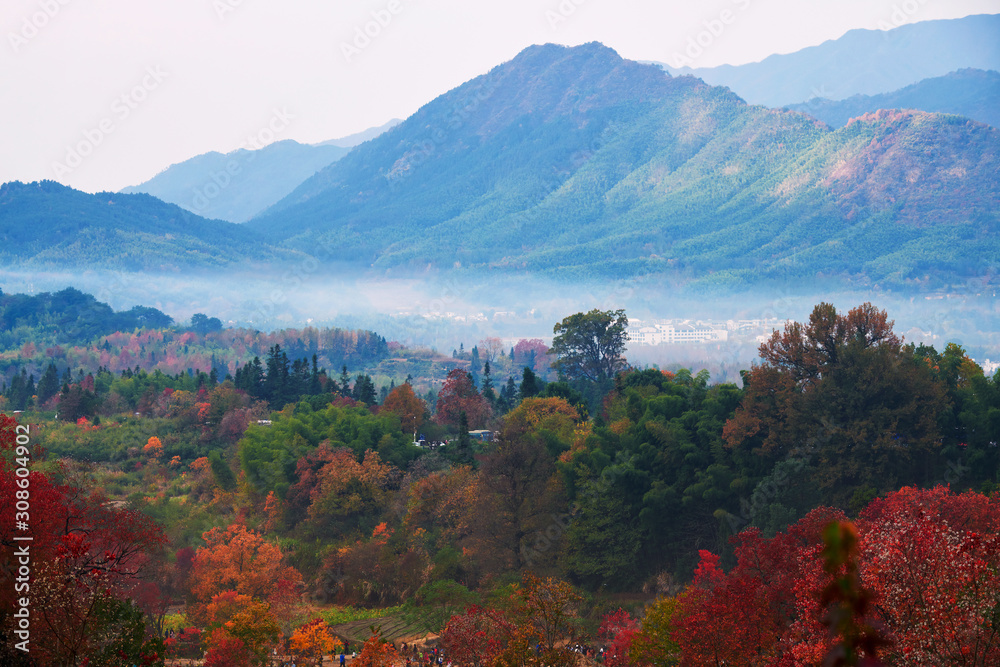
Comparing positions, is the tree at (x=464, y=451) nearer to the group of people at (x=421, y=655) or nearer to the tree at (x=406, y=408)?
the tree at (x=406, y=408)

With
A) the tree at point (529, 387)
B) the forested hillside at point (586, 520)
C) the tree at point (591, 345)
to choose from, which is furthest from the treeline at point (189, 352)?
the forested hillside at point (586, 520)

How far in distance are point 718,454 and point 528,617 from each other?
672 inches

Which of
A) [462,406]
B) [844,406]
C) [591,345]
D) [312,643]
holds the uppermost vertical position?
[591,345]

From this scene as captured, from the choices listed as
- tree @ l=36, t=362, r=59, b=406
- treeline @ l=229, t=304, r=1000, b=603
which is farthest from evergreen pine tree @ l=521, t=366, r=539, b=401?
tree @ l=36, t=362, r=59, b=406

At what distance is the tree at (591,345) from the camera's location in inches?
3752

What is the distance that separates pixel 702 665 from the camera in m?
29.7

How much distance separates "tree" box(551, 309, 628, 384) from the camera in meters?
95.3

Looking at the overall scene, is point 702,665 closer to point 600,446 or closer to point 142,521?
point 142,521

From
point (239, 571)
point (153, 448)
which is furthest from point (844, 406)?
point (153, 448)

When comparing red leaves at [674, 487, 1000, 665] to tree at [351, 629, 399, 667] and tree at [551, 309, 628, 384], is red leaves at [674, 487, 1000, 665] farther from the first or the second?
tree at [551, 309, 628, 384]

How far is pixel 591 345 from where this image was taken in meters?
96.4

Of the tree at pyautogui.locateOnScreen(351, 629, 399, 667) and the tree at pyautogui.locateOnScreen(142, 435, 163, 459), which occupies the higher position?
the tree at pyautogui.locateOnScreen(142, 435, 163, 459)

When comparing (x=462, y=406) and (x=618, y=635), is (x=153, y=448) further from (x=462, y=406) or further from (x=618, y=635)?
(x=618, y=635)

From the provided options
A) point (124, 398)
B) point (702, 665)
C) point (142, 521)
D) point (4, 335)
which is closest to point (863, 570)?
point (702, 665)
